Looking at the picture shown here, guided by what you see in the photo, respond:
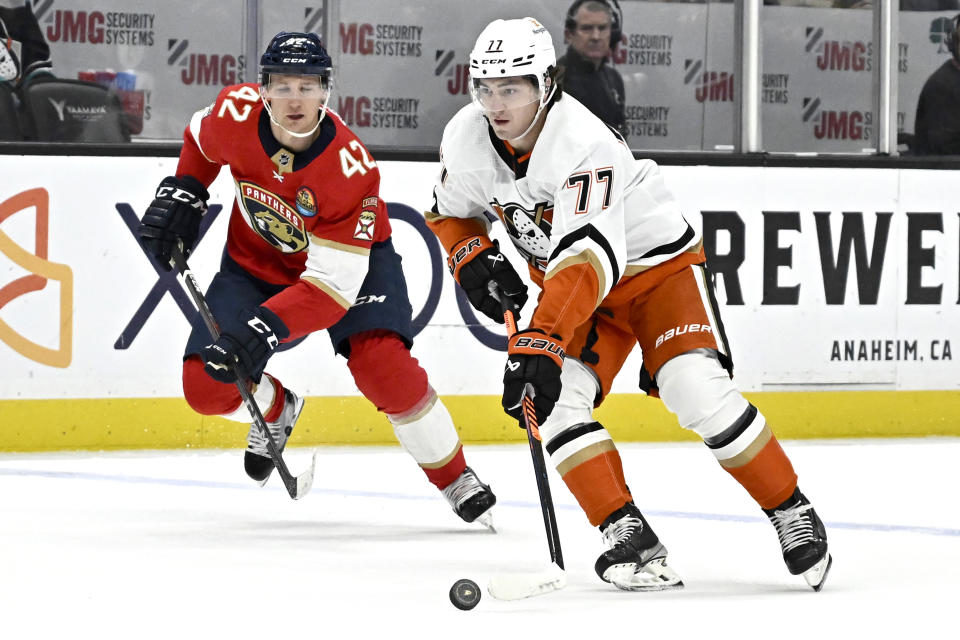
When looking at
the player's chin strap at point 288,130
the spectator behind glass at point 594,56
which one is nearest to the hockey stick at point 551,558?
the player's chin strap at point 288,130

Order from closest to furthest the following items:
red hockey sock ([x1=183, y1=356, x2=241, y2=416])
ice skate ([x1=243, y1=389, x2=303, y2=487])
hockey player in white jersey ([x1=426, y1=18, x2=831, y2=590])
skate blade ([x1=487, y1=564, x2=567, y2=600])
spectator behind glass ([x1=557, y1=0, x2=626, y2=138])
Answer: skate blade ([x1=487, y1=564, x2=567, y2=600]), hockey player in white jersey ([x1=426, y1=18, x2=831, y2=590]), red hockey sock ([x1=183, y1=356, x2=241, y2=416]), ice skate ([x1=243, y1=389, x2=303, y2=487]), spectator behind glass ([x1=557, y1=0, x2=626, y2=138])

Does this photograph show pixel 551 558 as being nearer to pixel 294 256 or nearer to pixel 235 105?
pixel 294 256

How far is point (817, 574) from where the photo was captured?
8.37 feet

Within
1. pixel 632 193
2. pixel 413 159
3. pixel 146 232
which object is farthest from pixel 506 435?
pixel 632 193

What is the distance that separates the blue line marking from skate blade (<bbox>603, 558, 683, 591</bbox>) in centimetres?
88

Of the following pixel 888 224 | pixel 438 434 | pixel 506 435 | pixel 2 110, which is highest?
pixel 2 110

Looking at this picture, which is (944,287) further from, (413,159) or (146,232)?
(146,232)

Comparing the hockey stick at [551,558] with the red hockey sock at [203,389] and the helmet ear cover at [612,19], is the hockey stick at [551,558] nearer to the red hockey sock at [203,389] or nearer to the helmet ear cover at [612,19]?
the red hockey sock at [203,389]

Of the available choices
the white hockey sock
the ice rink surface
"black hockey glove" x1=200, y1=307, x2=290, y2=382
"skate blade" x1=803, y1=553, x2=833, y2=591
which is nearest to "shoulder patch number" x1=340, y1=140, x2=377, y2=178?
"black hockey glove" x1=200, y1=307, x2=290, y2=382

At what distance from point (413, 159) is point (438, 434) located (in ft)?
5.60

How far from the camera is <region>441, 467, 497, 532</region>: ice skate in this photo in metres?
3.20

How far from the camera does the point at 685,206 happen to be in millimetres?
4879

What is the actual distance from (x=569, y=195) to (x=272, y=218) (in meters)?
0.95

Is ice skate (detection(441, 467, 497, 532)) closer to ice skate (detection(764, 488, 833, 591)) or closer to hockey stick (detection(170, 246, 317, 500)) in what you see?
hockey stick (detection(170, 246, 317, 500))
